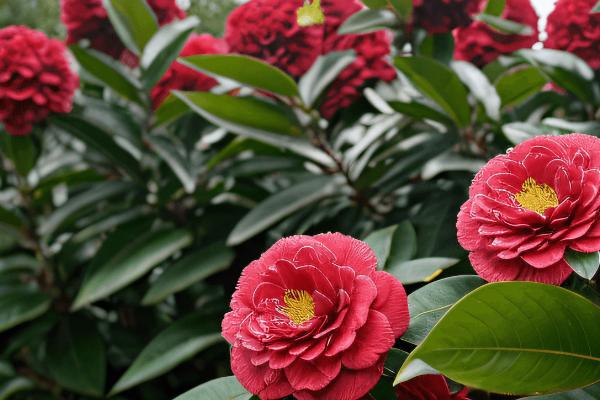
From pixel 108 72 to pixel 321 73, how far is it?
1.47 feet

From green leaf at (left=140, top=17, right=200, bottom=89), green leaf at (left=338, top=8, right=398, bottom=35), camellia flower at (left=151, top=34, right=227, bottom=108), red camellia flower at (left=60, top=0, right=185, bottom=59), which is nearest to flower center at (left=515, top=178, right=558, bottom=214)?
green leaf at (left=338, top=8, right=398, bottom=35)

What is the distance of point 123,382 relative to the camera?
1030 millimetres

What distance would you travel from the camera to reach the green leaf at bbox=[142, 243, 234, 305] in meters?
1.13

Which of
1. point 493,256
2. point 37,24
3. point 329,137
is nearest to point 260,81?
point 329,137

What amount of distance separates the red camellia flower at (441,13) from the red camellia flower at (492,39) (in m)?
0.09

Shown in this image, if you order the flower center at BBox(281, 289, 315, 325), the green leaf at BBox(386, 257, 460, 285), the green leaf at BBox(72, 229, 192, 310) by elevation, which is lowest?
the green leaf at BBox(72, 229, 192, 310)

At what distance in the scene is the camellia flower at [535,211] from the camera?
533mm

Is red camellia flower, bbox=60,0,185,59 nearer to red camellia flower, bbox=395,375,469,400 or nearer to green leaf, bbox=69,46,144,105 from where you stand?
green leaf, bbox=69,46,144,105

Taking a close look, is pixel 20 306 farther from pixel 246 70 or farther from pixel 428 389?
pixel 428 389

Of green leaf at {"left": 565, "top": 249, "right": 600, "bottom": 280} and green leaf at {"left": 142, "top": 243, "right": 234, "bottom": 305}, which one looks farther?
green leaf at {"left": 142, "top": 243, "right": 234, "bottom": 305}

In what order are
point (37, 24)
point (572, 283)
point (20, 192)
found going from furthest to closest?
1. point (37, 24)
2. point (20, 192)
3. point (572, 283)

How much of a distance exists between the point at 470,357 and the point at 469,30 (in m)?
0.92

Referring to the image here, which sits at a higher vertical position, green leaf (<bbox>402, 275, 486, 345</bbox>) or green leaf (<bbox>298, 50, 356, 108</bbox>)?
green leaf (<bbox>402, 275, 486, 345</bbox>)

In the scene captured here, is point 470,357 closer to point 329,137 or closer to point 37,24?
point 329,137
